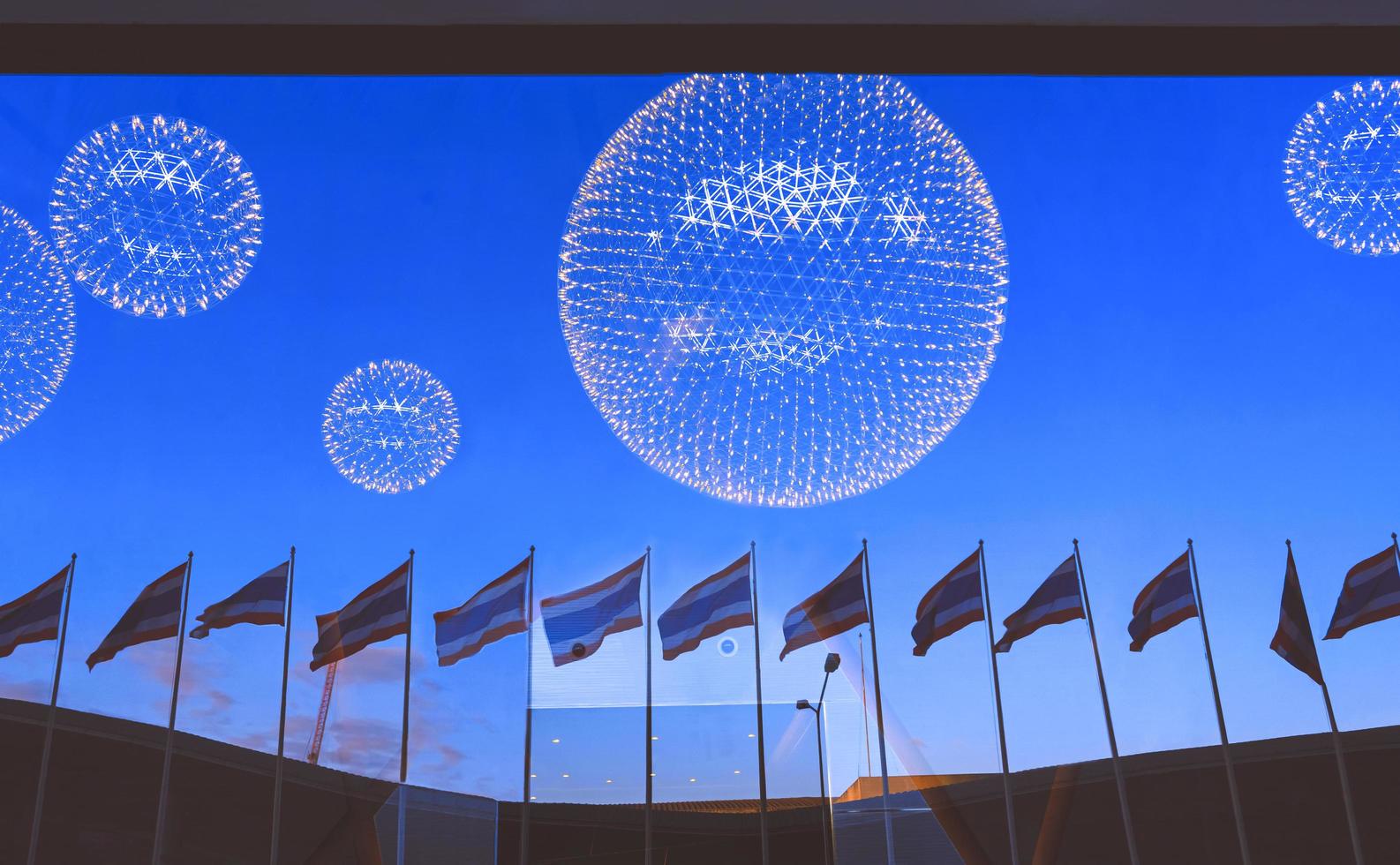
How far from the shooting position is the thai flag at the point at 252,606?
66.4 feet

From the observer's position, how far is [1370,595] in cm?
1925

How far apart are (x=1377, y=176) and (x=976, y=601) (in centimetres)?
1002

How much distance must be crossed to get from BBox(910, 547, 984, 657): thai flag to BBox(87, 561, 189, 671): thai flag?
13548 mm

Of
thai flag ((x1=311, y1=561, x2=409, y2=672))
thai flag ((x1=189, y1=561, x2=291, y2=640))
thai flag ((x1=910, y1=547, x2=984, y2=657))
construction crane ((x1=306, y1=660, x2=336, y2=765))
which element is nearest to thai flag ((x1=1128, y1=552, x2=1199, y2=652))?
thai flag ((x1=910, y1=547, x2=984, y2=657))

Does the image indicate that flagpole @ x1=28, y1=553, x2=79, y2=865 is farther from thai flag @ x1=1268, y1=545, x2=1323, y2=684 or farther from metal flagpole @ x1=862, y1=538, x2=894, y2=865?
thai flag @ x1=1268, y1=545, x2=1323, y2=684

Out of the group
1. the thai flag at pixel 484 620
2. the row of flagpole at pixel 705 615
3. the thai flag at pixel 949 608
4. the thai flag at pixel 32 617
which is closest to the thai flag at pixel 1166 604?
the row of flagpole at pixel 705 615

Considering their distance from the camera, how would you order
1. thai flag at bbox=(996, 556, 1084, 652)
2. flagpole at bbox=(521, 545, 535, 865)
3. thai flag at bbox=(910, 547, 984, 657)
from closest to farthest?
flagpole at bbox=(521, 545, 535, 865), thai flag at bbox=(910, 547, 984, 657), thai flag at bbox=(996, 556, 1084, 652)

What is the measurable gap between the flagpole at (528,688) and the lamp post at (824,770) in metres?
3.73

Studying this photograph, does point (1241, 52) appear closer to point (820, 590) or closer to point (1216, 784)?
point (820, 590)

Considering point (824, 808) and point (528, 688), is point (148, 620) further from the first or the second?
point (824, 808)

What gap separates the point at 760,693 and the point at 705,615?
5.76ft

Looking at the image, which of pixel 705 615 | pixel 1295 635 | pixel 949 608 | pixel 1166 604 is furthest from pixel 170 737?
pixel 1295 635

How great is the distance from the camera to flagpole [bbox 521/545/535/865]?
46.1ft

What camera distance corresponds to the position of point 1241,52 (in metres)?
4.10
